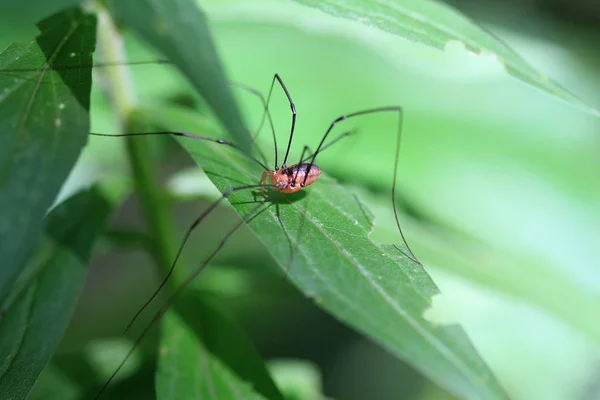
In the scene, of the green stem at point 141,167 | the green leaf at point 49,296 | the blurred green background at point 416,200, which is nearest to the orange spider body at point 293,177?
the blurred green background at point 416,200

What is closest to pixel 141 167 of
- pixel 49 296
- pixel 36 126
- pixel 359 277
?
pixel 49 296

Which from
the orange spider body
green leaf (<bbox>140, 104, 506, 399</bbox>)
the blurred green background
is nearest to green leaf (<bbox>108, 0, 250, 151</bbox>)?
green leaf (<bbox>140, 104, 506, 399</bbox>)

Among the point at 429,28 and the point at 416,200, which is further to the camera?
the point at 416,200

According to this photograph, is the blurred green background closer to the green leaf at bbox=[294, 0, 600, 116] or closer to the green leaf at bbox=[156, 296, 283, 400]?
the green leaf at bbox=[156, 296, 283, 400]

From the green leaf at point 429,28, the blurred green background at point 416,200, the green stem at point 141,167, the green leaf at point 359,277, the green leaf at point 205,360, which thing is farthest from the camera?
the blurred green background at point 416,200

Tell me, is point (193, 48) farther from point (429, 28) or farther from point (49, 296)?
point (49, 296)

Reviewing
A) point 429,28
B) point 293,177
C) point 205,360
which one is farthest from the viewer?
point 293,177

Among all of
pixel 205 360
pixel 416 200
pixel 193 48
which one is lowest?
pixel 205 360

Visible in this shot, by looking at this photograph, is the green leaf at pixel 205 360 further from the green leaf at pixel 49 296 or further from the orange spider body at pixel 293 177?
the orange spider body at pixel 293 177
